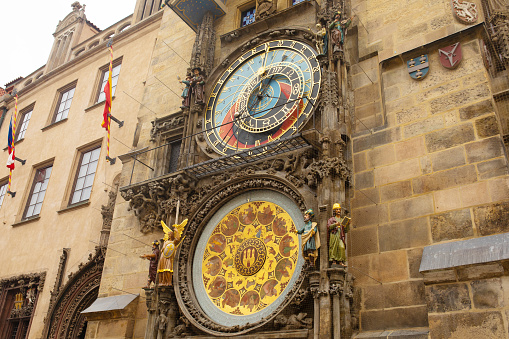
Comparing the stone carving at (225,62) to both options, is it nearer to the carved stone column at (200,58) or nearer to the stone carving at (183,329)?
the carved stone column at (200,58)

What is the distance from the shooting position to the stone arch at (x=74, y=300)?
39.3ft

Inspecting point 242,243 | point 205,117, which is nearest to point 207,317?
point 242,243

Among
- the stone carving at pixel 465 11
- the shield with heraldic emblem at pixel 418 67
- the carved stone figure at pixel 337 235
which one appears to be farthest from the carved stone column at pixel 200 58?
the stone carving at pixel 465 11

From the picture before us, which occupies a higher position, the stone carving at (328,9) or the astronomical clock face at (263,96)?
the stone carving at (328,9)

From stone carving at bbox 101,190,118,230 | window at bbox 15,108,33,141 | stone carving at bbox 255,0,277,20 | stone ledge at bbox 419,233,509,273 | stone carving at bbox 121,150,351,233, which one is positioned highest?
window at bbox 15,108,33,141

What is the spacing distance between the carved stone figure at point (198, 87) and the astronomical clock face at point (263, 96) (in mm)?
209

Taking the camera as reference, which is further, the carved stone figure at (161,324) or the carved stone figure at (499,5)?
the carved stone figure at (499,5)

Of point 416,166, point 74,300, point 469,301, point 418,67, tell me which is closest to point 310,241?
point 416,166

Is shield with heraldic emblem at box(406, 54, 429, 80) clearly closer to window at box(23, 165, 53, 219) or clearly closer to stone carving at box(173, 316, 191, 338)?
stone carving at box(173, 316, 191, 338)

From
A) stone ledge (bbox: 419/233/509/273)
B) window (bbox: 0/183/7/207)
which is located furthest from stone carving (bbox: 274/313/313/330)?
window (bbox: 0/183/7/207)

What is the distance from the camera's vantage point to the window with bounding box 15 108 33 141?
60.0 ft

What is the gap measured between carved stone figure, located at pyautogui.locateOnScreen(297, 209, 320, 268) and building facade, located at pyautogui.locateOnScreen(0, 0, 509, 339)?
1.0 inches

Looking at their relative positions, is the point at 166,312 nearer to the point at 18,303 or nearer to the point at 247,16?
the point at 247,16

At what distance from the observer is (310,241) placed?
673cm
